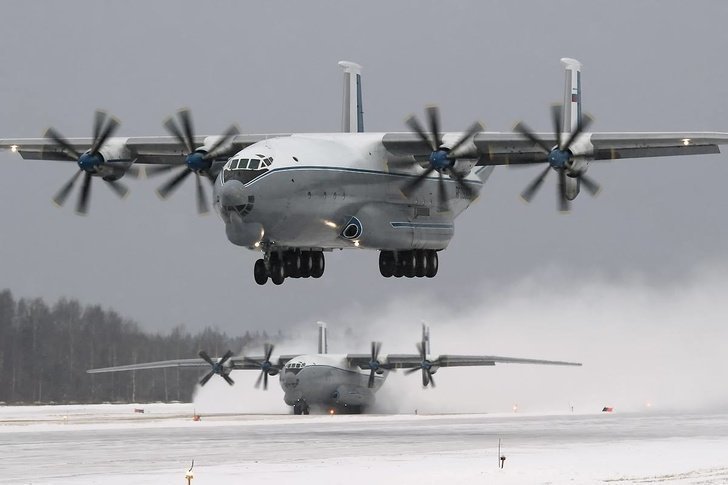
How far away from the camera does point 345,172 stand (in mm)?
45469

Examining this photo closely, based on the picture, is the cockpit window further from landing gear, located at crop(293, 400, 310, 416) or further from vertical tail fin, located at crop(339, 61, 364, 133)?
landing gear, located at crop(293, 400, 310, 416)

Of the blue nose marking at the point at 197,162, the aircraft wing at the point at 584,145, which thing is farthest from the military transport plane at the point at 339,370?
the blue nose marking at the point at 197,162

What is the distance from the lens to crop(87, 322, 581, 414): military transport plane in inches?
3725

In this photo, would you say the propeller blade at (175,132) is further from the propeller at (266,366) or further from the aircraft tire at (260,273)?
the propeller at (266,366)

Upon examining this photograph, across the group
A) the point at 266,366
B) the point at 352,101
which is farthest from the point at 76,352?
the point at 352,101

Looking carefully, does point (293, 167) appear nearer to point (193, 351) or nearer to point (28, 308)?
point (28, 308)

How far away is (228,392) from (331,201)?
7380 cm

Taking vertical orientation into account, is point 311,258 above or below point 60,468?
above

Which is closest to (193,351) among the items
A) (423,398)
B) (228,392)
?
(228,392)

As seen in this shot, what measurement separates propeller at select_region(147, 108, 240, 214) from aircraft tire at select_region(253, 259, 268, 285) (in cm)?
286

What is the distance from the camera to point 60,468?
135 feet

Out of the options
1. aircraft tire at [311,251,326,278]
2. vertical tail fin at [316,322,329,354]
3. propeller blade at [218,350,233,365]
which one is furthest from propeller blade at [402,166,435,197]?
vertical tail fin at [316,322,329,354]

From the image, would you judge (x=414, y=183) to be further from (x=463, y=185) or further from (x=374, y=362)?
(x=374, y=362)

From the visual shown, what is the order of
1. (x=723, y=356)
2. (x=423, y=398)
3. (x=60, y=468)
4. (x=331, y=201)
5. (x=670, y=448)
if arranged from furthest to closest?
(x=423, y=398) < (x=723, y=356) < (x=670, y=448) < (x=331, y=201) < (x=60, y=468)
